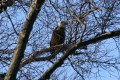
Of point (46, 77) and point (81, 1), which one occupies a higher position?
point (81, 1)

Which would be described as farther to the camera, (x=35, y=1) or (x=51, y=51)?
(x=51, y=51)

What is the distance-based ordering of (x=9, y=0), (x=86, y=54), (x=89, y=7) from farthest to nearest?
(x=9, y=0), (x=86, y=54), (x=89, y=7)

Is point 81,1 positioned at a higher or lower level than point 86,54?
higher

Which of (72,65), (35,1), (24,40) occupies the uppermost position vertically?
(35,1)

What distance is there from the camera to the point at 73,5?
248 inches

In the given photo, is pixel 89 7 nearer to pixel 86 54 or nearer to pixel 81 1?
pixel 81 1

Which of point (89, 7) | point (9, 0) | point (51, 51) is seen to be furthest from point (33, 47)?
point (89, 7)

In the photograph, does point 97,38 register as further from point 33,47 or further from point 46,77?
point 33,47

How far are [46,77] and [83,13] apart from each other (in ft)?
3.37

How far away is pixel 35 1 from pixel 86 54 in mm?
1623

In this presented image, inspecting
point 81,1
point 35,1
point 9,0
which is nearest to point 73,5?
point 81,1

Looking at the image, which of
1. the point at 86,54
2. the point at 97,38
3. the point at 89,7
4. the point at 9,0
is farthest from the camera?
the point at 9,0

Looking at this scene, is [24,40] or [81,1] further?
[81,1]

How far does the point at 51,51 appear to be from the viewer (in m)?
6.53
